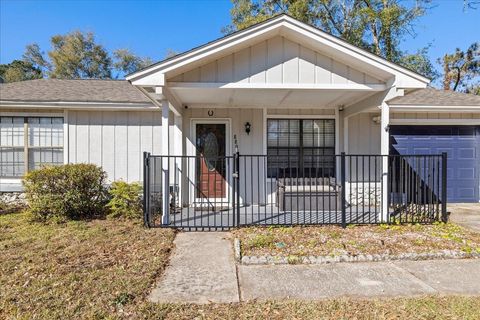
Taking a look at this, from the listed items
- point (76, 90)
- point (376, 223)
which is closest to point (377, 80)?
point (376, 223)

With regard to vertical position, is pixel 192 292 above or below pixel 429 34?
below

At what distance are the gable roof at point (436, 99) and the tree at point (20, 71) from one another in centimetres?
3281

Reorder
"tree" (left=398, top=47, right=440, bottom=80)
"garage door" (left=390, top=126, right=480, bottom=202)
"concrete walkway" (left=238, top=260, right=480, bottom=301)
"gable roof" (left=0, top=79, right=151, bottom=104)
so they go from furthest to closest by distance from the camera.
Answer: "tree" (left=398, top=47, right=440, bottom=80) → "garage door" (left=390, top=126, right=480, bottom=202) → "gable roof" (left=0, top=79, right=151, bottom=104) → "concrete walkway" (left=238, top=260, right=480, bottom=301)

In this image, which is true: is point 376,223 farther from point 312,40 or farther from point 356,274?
point 312,40

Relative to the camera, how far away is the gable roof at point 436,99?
8.15 metres

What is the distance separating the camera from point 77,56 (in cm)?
2725

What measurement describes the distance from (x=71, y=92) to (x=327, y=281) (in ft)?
27.4

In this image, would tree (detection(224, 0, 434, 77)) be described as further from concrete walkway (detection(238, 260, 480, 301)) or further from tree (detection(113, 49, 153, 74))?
tree (detection(113, 49, 153, 74))

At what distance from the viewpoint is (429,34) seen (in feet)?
51.0

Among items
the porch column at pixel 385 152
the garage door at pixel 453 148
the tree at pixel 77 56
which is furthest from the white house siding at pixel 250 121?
the tree at pixel 77 56

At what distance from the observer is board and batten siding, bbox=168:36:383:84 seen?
5898 millimetres

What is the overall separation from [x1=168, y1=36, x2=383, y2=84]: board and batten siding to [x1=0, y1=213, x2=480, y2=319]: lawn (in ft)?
10.8

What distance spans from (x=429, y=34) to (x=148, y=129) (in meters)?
15.4

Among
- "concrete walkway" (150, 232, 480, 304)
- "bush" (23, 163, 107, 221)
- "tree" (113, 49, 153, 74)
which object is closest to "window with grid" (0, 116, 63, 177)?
"bush" (23, 163, 107, 221)
